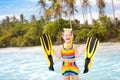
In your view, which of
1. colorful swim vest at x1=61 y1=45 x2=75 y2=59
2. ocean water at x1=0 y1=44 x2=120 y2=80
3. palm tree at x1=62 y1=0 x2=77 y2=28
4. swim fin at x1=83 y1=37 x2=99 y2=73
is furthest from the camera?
palm tree at x1=62 y1=0 x2=77 y2=28

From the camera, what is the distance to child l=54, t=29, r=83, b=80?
570 cm

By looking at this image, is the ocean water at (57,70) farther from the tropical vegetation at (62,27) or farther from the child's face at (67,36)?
the tropical vegetation at (62,27)

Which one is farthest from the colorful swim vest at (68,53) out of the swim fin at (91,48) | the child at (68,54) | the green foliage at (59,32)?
the green foliage at (59,32)

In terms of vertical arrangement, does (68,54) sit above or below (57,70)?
above

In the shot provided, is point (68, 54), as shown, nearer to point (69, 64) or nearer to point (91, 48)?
point (69, 64)

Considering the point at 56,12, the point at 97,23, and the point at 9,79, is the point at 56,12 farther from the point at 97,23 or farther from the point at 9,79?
the point at 9,79

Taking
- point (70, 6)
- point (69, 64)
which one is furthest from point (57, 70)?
point (70, 6)

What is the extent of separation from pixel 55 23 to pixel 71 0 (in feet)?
20.7

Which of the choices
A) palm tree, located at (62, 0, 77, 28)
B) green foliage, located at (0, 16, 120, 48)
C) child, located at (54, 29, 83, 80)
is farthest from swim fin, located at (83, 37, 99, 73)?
palm tree, located at (62, 0, 77, 28)

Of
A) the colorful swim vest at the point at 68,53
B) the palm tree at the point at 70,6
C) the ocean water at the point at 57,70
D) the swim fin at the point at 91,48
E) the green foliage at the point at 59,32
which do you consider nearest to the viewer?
the swim fin at the point at 91,48

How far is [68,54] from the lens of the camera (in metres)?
5.73

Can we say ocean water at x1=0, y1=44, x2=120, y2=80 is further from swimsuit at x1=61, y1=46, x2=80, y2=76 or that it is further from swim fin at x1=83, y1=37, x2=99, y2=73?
swim fin at x1=83, y1=37, x2=99, y2=73

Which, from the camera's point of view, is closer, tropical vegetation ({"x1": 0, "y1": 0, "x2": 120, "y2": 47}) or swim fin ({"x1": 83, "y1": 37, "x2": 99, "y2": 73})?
swim fin ({"x1": 83, "y1": 37, "x2": 99, "y2": 73})

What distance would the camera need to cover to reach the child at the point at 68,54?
18.7 ft
